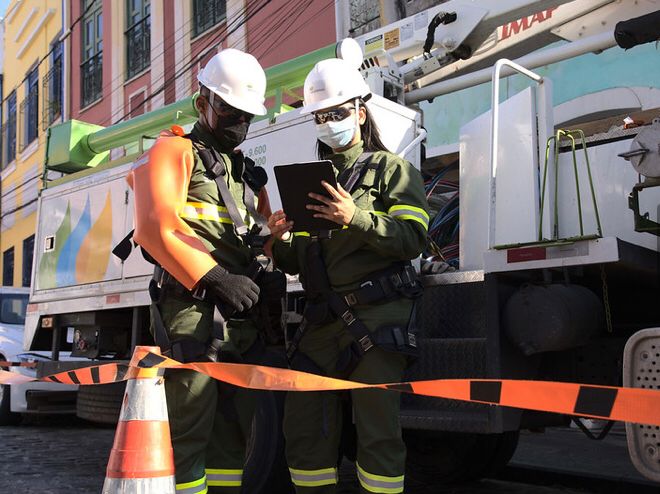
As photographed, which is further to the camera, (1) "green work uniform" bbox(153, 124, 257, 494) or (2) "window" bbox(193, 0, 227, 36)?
(2) "window" bbox(193, 0, 227, 36)

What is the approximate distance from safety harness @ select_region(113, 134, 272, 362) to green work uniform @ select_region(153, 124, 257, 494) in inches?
0.9

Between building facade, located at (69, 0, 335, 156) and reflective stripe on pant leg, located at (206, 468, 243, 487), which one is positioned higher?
building facade, located at (69, 0, 335, 156)

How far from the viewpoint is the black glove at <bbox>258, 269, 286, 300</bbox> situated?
126 inches

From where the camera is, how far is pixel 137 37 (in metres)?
19.5

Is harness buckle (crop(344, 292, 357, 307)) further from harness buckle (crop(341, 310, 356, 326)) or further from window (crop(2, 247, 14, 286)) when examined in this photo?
window (crop(2, 247, 14, 286))

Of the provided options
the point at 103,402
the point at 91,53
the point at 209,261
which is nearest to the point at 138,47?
the point at 91,53

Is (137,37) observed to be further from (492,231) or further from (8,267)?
(492,231)

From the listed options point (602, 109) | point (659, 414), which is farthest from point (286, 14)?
point (659, 414)

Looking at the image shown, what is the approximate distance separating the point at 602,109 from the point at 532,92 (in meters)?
5.08

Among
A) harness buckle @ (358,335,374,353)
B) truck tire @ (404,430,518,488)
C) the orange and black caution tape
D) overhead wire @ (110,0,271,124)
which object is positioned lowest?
truck tire @ (404,430,518,488)

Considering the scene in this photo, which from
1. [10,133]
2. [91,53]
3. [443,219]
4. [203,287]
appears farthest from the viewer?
[10,133]

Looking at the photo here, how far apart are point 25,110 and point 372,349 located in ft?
82.3

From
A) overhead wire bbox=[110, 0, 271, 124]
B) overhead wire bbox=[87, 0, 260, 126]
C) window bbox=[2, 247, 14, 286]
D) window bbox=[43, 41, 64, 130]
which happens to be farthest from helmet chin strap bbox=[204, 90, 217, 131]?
window bbox=[2, 247, 14, 286]

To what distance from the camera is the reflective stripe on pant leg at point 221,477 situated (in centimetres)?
302
